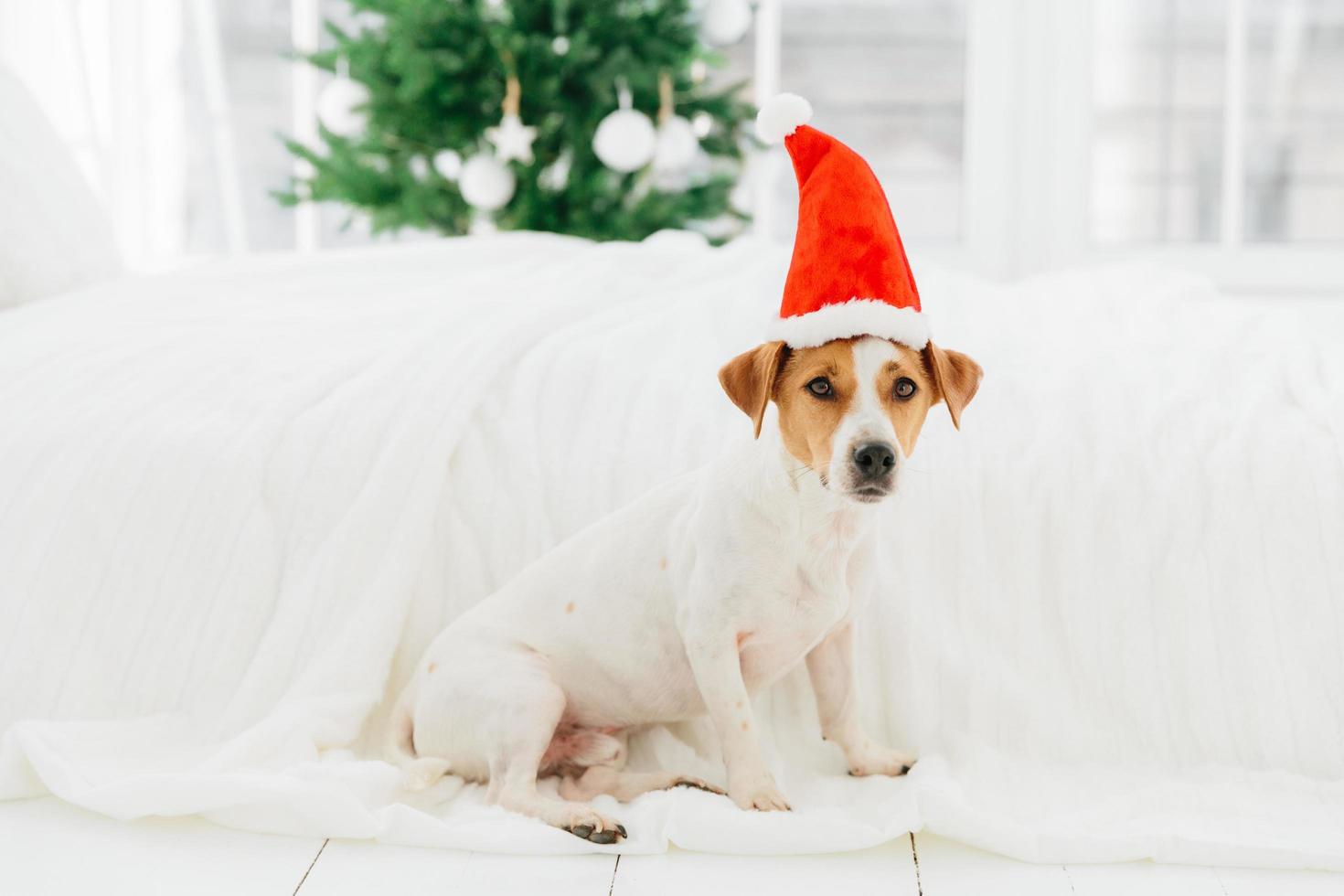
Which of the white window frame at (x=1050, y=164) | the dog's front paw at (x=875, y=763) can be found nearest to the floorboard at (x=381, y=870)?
the dog's front paw at (x=875, y=763)

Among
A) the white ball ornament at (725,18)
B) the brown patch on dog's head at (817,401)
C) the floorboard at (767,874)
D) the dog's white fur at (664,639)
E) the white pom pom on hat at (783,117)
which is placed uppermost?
the white ball ornament at (725,18)

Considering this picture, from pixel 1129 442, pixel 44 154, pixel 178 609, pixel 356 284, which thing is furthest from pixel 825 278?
pixel 44 154

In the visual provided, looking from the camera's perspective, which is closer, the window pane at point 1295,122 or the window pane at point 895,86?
the window pane at point 1295,122

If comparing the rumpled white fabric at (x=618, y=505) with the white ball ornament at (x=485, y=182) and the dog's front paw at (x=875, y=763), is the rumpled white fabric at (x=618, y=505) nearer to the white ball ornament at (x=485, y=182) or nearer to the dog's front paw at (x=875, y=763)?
the dog's front paw at (x=875, y=763)

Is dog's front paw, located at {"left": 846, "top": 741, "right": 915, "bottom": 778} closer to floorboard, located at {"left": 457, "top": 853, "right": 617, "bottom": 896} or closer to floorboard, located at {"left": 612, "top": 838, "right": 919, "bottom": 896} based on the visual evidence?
floorboard, located at {"left": 612, "top": 838, "right": 919, "bottom": 896}

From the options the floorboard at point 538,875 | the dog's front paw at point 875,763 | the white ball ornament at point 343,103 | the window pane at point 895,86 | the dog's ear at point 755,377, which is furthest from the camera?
the window pane at point 895,86

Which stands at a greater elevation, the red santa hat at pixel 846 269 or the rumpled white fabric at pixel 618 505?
the red santa hat at pixel 846 269

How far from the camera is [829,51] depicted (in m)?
4.39

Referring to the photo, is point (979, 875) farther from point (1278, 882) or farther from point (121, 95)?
point (121, 95)

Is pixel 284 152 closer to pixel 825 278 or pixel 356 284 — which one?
pixel 356 284

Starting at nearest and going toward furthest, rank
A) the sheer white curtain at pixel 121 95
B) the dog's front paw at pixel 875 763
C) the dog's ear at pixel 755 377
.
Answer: the dog's ear at pixel 755 377, the dog's front paw at pixel 875 763, the sheer white curtain at pixel 121 95

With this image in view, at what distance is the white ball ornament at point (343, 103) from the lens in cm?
365

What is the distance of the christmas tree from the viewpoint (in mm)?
3516

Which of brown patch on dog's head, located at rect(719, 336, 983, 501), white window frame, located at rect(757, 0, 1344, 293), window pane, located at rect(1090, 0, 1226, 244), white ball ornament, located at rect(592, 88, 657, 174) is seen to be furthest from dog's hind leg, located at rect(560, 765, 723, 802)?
window pane, located at rect(1090, 0, 1226, 244)
